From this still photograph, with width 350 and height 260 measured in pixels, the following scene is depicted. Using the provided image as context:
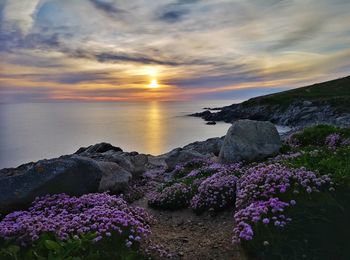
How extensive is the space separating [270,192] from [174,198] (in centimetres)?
570

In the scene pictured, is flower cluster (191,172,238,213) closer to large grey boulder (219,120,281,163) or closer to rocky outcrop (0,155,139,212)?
rocky outcrop (0,155,139,212)

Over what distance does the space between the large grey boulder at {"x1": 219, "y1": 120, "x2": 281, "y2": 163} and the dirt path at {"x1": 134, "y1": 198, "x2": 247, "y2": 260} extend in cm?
566

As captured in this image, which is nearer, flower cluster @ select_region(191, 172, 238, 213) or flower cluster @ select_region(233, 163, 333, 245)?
flower cluster @ select_region(233, 163, 333, 245)

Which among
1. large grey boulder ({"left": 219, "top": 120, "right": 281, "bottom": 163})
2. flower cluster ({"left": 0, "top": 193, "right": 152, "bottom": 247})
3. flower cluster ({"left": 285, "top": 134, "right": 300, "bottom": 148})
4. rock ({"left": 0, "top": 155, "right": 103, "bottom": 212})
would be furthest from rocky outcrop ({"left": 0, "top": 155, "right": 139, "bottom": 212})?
flower cluster ({"left": 285, "top": 134, "right": 300, "bottom": 148})

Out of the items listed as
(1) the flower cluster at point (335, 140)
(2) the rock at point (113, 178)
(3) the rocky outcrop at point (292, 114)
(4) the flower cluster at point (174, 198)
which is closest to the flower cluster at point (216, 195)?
(4) the flower cluster at point (174, 198)

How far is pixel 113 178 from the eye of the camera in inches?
666

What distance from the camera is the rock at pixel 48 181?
11328 millimetres

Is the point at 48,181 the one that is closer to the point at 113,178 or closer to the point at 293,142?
the point at 113,178

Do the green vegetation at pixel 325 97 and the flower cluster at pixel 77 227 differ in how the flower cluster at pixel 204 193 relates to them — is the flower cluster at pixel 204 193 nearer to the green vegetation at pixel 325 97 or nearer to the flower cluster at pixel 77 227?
the flower cluster at pixel 77 227

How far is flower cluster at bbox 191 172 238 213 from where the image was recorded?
11844 mm

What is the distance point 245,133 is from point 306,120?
7837 cm

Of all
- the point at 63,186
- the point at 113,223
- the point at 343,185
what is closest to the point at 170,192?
the point at 63,186

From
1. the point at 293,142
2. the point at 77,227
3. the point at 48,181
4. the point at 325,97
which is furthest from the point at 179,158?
the point at 325,97

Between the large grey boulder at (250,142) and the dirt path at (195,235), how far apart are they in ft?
18.6
